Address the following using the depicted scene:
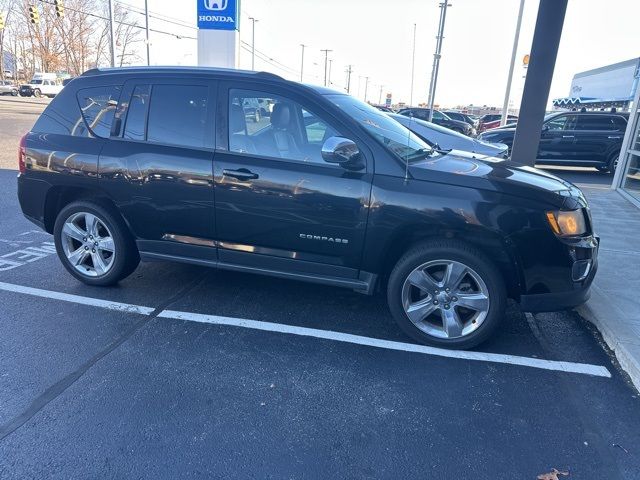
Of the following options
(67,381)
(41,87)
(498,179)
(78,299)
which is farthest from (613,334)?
(41,87)

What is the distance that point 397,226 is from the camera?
11.5 ft

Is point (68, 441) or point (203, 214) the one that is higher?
point (203, 214)

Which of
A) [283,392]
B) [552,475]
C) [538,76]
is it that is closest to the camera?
[552,475]

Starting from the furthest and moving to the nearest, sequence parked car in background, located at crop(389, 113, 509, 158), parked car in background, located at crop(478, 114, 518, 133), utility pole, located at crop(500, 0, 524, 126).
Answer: parked car in background, located at crop(478, 114, 518, 133) → utility pole, located at crop(500, 0, 524, 126) → parked car in background, located at crop(389, 113, 509, 158)

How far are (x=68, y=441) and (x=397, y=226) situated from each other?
243 cm

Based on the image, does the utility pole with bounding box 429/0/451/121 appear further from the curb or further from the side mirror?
the side mirror

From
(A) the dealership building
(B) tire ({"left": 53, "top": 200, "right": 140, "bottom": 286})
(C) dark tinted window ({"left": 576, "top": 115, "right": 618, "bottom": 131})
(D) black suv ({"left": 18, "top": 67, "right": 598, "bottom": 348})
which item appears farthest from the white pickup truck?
(D) black suv ({"left": 18, "top": 67, "right": 598, "bottom": 348})

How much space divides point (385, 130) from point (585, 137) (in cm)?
1156

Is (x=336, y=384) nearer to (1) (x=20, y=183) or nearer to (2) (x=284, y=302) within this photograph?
(2) (x=284, y=302)

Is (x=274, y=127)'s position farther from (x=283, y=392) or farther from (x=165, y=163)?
(x=283, y=392)

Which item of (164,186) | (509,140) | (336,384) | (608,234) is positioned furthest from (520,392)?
(509,140)

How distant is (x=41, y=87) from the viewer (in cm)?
5178

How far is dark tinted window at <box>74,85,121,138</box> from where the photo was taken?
4199 mm

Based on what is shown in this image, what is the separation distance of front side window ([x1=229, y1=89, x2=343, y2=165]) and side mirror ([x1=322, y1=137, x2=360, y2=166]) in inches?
8.8
